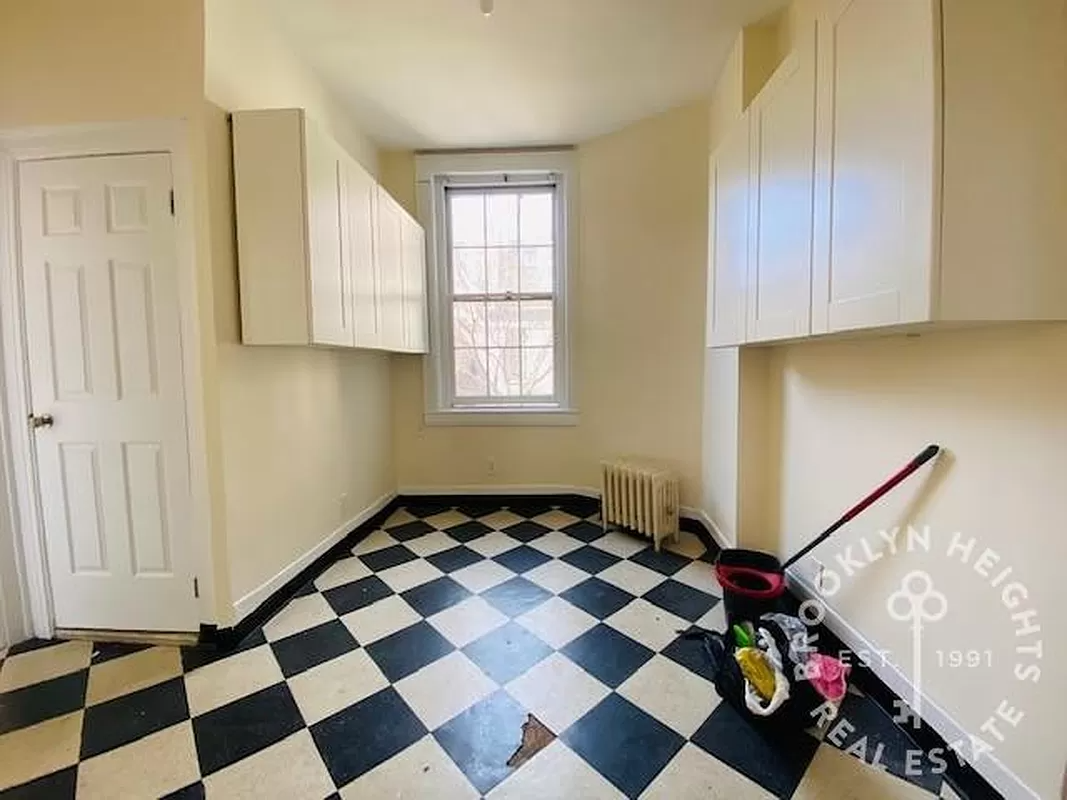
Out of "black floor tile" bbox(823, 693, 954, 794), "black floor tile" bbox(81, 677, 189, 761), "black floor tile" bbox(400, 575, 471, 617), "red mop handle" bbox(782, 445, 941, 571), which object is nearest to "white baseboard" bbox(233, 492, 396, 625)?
"black floor tile" bbox(81, 677, 189, 761)

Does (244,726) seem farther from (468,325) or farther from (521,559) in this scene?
(468,325)

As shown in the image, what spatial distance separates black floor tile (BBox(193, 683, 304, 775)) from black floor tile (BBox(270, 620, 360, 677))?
0.14 meters

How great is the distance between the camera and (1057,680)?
1.06 metres

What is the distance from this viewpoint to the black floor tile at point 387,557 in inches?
103

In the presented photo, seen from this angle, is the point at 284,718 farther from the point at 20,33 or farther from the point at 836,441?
the point at 20,33

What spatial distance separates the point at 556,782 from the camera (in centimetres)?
128

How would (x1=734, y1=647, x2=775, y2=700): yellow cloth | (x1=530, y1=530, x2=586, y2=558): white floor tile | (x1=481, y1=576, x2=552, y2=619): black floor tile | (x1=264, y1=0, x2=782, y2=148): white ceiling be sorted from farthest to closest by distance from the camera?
(x1=530, y1=530, x2=586, y2=558): white floor tile, (x1=481, y1=576, x2=552, y2=619): black floor tile, (x1=264, y1=0, x2=782, y2=148): white ceiling, (x1=734, y1=647, x2=775, y2=700): yellow cloth

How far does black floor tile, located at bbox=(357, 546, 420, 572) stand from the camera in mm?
2625

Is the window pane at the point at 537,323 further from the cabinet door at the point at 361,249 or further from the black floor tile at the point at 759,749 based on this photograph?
the black floor tile at the point at 759,749

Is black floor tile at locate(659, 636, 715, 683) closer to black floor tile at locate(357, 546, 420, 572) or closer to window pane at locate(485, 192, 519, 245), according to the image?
black floor tile at locate(357, 546, 420, 572)

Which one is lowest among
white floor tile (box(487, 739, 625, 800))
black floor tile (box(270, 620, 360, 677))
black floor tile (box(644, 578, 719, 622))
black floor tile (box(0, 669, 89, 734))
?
white floor tile (box(487, 739, 625, 800))

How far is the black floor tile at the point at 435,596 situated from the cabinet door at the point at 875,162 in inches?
73.2

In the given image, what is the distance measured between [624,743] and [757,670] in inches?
18.3

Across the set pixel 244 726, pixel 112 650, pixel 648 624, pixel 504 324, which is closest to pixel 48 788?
pixel 244 726
